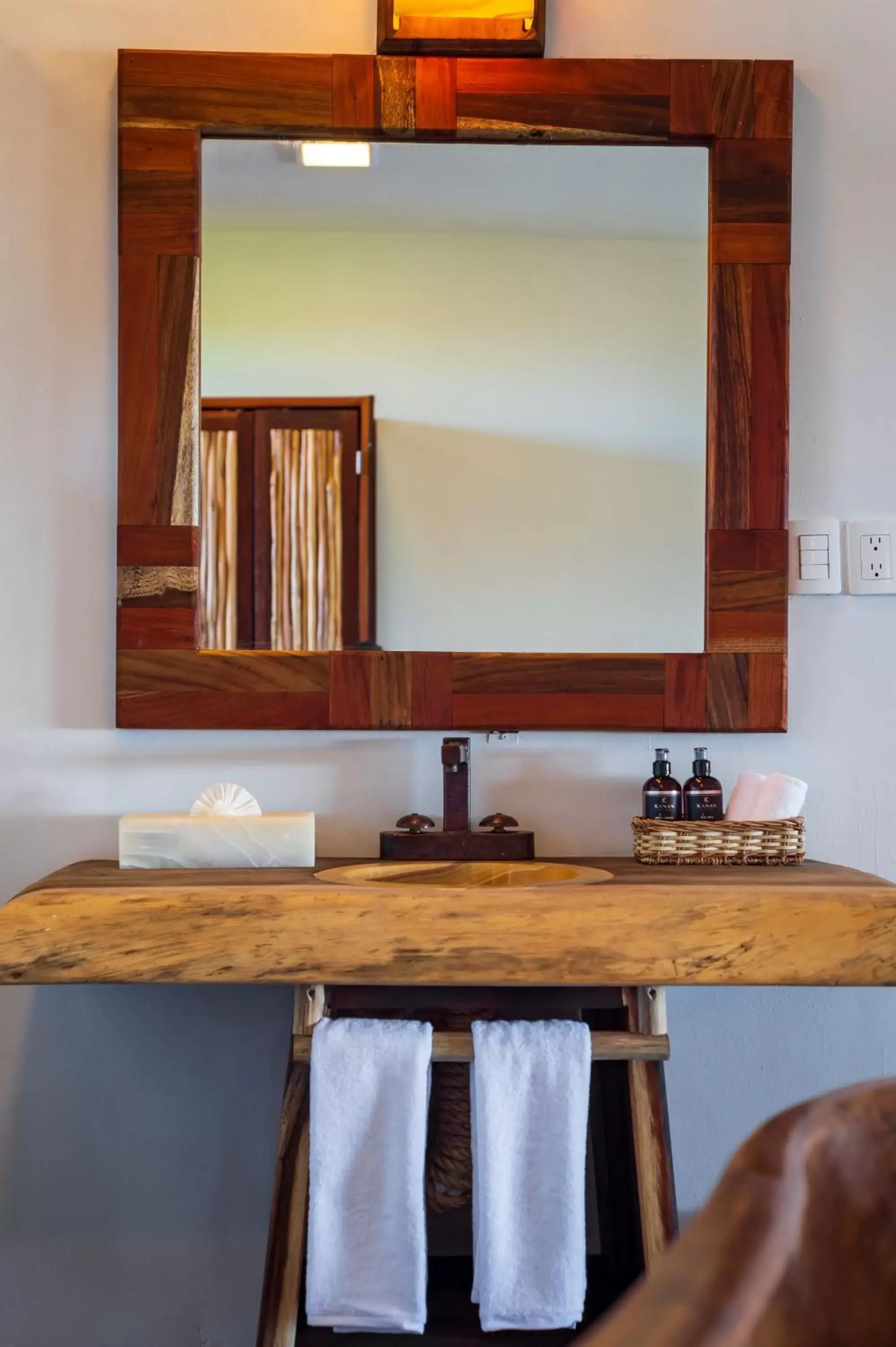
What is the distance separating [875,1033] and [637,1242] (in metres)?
0.60

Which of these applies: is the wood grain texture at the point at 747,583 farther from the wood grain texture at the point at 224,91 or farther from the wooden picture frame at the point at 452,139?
the wood grain texture at the point at 224,91

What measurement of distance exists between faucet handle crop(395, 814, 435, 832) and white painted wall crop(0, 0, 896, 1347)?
12 cm

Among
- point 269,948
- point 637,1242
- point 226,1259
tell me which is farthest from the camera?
point 226,1259

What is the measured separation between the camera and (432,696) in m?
1.94

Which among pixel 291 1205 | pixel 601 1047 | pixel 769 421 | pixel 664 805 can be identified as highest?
pixel 769 421

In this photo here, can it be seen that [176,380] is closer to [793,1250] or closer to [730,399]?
[730,399]

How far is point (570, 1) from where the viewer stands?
1977 millimetres

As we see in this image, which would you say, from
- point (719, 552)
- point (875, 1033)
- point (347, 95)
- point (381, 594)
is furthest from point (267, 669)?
point (875, 1033)

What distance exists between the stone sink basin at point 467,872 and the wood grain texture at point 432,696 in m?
0.25

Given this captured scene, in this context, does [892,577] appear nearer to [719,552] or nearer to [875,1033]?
[719,552]

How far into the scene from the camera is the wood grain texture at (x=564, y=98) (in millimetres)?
1936

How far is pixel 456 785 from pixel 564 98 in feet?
3.56

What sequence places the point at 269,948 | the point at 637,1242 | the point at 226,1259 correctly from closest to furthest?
the point at 269,948 < the point at 637,1242 < the point at 226,1259

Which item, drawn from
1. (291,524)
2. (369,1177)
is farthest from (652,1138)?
(291,524)
